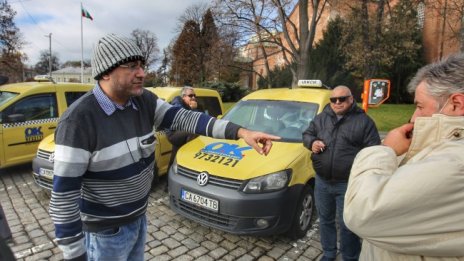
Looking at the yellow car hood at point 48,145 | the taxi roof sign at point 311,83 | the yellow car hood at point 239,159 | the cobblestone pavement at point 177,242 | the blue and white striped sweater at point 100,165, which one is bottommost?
the cobblestone pavement at point 177,242

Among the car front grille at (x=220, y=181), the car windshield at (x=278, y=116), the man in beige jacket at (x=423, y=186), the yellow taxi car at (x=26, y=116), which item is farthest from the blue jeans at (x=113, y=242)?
the yellow taxi car at (x=26, y=116)

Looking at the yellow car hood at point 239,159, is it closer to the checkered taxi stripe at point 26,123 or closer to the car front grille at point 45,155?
the car front grille at point 45,155

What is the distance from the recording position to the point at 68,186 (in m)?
1.56

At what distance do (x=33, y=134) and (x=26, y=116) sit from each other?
1.21ft

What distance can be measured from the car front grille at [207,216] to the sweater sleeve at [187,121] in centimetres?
158

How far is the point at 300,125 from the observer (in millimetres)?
4262

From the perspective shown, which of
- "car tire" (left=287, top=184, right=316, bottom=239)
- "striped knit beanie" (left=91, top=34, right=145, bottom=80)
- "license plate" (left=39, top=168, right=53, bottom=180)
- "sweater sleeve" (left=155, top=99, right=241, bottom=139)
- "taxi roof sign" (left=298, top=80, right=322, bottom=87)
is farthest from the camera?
"taxi roof sign" (left=298, top=80, right=322, bottom=87)

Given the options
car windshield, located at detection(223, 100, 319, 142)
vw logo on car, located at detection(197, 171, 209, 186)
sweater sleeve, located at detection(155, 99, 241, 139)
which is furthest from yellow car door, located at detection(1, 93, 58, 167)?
sweater sleeve, located at detection(155, 99, 241, 139)

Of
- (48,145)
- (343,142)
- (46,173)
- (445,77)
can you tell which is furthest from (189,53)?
(445,77)

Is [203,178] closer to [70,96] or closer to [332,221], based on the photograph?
[332,221]

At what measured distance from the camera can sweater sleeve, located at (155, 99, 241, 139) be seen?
2.12m

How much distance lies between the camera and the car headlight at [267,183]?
3361mm

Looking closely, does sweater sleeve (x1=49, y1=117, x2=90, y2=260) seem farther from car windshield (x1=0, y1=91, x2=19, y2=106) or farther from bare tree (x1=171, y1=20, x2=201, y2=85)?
bare tree (x1=171, y1=20, x2=201, y2=85)

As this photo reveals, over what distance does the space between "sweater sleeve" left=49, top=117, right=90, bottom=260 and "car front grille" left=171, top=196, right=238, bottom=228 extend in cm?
201
